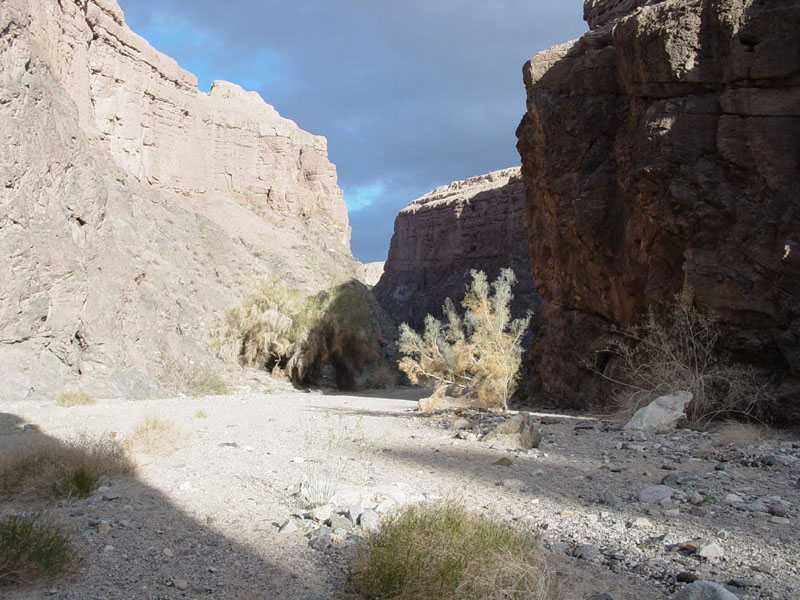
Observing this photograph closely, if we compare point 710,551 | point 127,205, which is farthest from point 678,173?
point 127,205

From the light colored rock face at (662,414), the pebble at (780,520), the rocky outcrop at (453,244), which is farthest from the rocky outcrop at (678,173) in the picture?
the rocky outcrop at (453,244)

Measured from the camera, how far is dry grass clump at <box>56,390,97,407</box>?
40.7 ft

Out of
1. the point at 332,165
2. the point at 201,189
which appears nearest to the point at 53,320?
the point at 201,189

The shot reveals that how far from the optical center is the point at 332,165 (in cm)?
4575

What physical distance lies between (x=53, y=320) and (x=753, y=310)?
16383 mm

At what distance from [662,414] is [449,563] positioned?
26.9ft

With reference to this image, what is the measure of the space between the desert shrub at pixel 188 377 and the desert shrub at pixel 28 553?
14.6 meters

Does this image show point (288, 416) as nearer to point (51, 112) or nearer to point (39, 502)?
point (39, 502)

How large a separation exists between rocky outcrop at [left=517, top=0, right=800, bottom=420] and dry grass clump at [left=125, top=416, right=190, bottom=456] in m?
10.6

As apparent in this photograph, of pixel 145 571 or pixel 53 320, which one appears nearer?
pixel 145 571

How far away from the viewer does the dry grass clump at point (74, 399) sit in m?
12.4

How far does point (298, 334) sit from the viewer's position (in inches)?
992

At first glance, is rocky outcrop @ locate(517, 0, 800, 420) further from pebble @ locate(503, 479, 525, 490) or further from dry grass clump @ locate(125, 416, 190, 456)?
dry grass clump @ locate(125, 416, 190, 456)

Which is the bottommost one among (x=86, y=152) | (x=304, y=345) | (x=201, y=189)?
(x=304, y=345)
